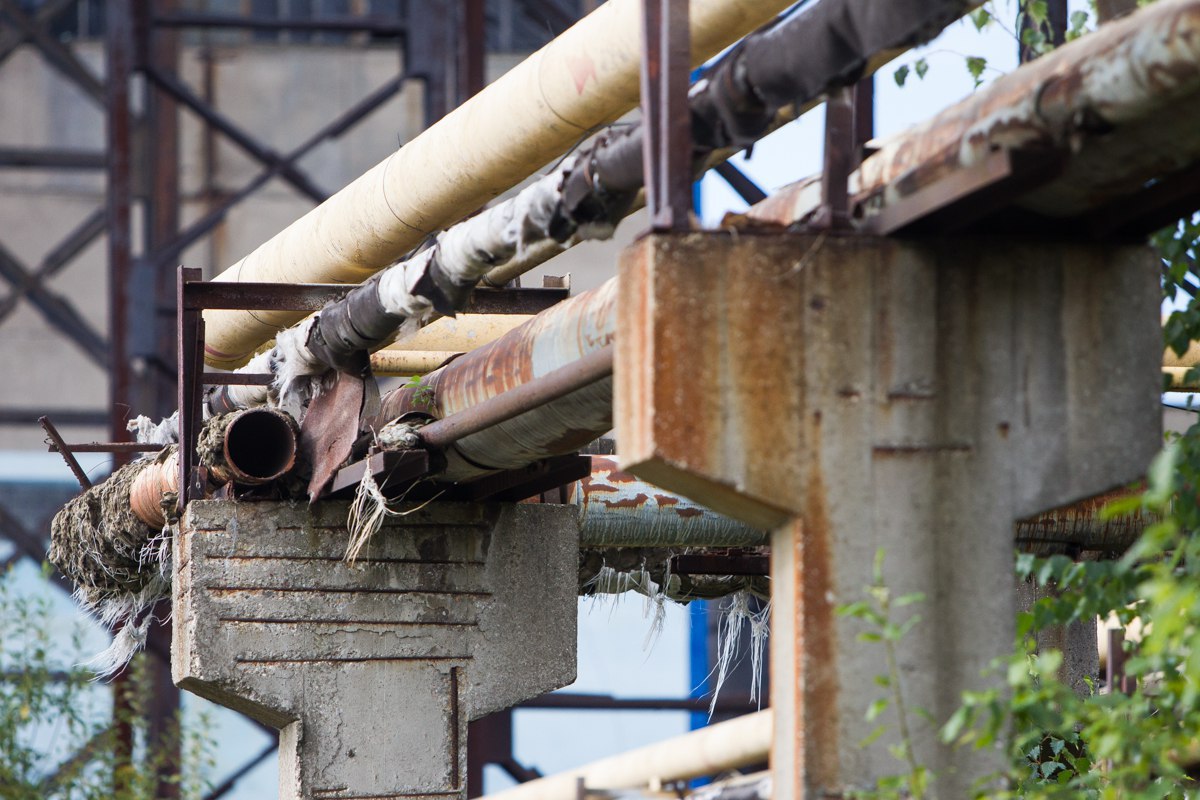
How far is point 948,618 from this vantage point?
3.82 metres

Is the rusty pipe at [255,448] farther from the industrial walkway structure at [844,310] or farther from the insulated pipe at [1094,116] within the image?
the insulated pipe at [1094,116]

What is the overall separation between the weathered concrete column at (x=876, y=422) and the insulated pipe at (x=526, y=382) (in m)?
0.57

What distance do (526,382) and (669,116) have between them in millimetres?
1281

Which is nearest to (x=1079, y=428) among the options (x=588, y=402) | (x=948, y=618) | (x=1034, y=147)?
(x=948, y=618)

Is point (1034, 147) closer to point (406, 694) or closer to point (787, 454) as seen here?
point (787, 454)

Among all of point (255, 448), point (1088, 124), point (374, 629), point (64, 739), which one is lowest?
point (64, 739)

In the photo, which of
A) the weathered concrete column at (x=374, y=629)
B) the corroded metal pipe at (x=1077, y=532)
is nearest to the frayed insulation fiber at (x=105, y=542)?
the weathered concrete column at (x=374, y=629)

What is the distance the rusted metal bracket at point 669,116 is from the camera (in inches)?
151

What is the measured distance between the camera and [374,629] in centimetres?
677

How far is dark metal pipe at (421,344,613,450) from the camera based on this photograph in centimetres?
443

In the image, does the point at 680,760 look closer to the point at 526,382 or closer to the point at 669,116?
the point at 526,382

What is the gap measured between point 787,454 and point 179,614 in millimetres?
3500

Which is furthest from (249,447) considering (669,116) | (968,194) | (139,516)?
(968,194)

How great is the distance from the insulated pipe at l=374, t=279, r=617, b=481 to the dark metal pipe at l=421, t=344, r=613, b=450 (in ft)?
0.21
